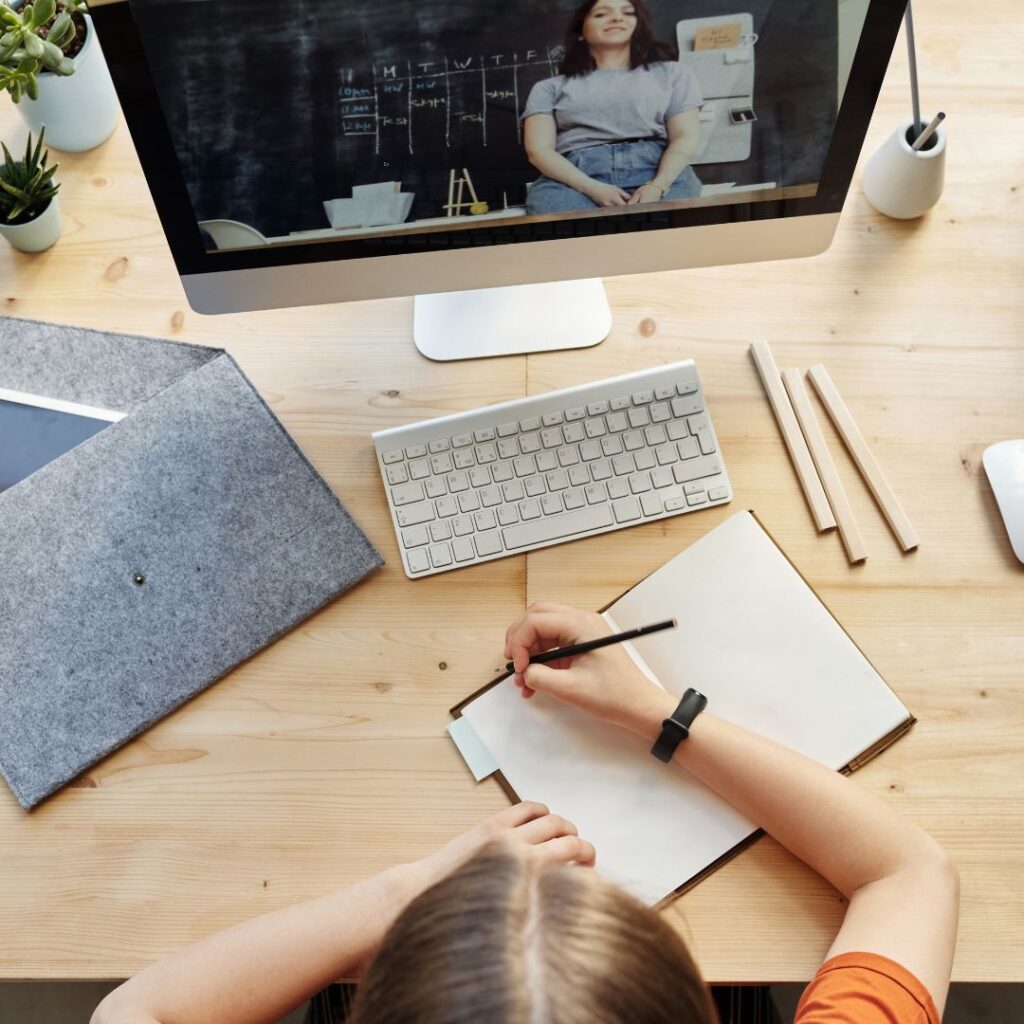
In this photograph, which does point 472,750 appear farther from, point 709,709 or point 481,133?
point 481,133

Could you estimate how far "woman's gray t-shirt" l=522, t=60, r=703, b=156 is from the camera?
0.64m

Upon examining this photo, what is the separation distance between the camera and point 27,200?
85cm

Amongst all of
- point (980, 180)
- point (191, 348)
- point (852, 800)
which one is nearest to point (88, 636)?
point (191, 348)

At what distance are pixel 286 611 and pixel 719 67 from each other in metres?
0.47

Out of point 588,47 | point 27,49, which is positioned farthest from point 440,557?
point 27,49

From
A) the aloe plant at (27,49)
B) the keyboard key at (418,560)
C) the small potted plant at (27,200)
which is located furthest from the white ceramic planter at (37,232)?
the keyboard key at (418,560)

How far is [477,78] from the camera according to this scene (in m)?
0.63

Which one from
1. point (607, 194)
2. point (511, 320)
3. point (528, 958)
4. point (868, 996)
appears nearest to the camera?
point (528, 958)

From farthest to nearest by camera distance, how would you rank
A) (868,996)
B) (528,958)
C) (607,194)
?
(607,194) < (868,996) < (528,958)

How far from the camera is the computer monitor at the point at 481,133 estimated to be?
2.01ft

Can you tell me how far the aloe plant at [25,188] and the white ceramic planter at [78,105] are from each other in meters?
0.03

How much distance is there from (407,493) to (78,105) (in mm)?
461

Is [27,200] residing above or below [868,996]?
above

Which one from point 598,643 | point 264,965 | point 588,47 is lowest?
point 264,965
